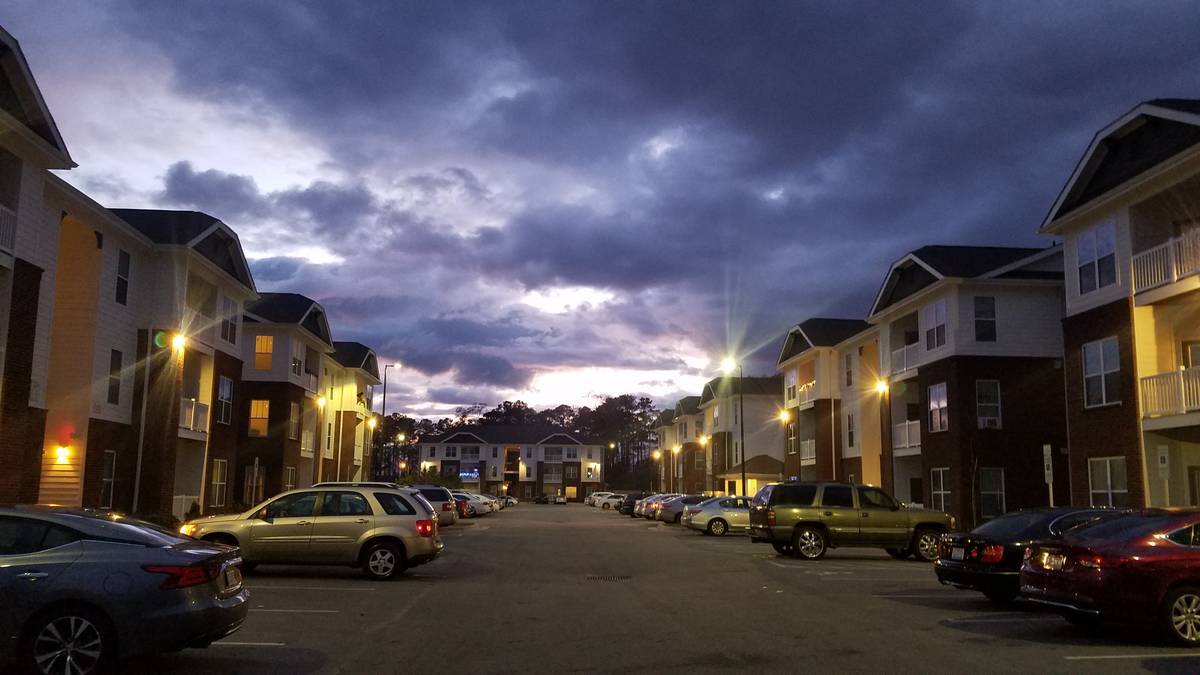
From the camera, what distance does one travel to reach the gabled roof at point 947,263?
107ft

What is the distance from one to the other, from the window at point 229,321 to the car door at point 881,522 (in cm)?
2314

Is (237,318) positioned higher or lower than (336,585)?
higher

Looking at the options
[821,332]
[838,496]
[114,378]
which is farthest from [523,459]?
[838,496]

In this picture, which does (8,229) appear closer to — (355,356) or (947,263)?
(947,263)

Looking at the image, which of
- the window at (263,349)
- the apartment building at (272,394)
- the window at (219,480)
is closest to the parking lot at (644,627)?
the window at (219,480)

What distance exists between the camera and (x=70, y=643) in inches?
304

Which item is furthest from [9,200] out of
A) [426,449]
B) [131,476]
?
[426,449]

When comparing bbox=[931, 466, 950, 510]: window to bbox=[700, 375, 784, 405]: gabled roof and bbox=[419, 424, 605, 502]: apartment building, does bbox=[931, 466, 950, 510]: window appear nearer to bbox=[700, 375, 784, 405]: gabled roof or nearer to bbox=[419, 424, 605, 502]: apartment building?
bbox=[700, 375, 784, 405]: gabled roof

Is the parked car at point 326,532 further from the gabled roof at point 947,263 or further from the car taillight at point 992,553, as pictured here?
the gabled roof at point 947,263

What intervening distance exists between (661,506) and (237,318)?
70.2 feet

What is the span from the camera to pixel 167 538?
8773 millimetres

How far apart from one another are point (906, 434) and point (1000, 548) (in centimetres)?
2445

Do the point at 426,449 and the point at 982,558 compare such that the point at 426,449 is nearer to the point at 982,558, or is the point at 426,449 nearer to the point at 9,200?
the point at 9,200

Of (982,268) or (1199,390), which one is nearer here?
(1199,390)
